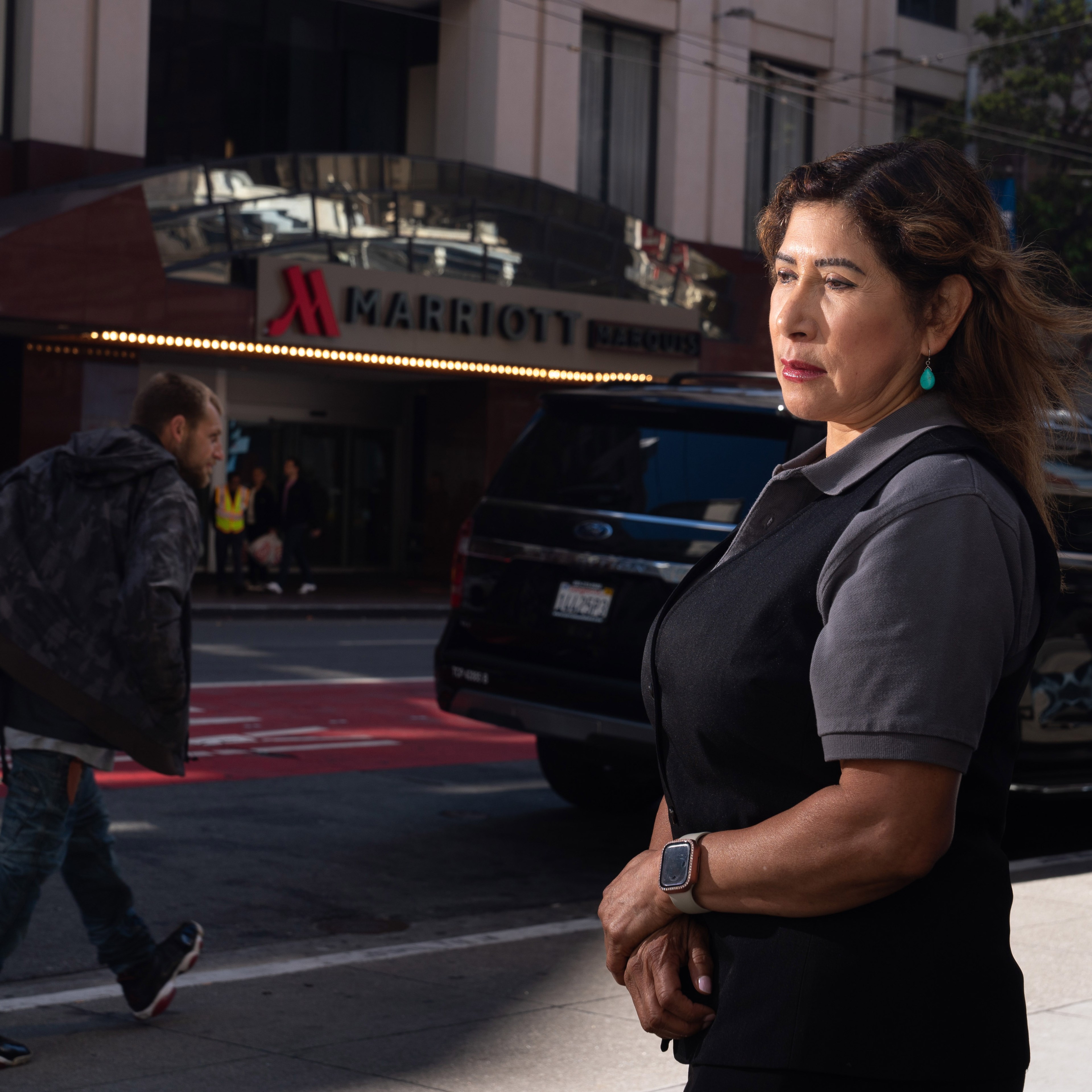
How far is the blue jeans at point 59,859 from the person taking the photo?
187 inches

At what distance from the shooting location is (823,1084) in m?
1.83

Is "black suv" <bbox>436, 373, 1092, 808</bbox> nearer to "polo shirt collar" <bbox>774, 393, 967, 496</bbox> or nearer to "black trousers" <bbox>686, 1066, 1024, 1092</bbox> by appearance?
"polo shirt collar" <bbox>774, 393, 967, 496</bbox>

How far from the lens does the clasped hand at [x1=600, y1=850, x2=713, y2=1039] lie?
197cm

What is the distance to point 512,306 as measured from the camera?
85.1ft

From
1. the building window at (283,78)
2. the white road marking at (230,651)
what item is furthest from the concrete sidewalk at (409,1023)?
the building window at (283,78)

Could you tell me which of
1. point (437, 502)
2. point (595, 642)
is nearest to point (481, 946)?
point (595, 642)

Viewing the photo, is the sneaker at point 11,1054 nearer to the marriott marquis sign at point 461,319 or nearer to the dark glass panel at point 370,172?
the marriott marquis sign at point 461,319

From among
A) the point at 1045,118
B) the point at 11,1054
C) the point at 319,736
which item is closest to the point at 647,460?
the point at 11,1054

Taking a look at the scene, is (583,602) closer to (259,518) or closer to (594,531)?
(594,531)

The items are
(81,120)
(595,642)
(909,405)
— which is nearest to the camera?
(909,405)

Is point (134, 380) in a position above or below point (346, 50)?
below

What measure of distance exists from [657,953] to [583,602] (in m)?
5.28

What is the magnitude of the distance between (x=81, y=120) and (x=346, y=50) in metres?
Result: 6.58

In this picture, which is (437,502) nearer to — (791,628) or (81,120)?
(81,120)
